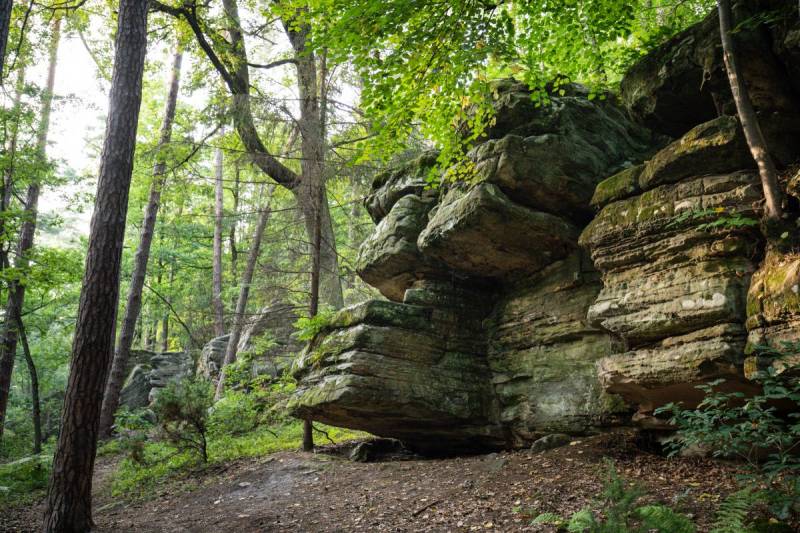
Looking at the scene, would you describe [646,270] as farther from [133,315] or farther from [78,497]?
[133,315]

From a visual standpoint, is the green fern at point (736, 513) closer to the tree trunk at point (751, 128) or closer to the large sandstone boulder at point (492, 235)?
the tree trunk at point (751, 128)

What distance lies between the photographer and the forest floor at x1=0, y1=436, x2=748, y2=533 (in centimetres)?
543

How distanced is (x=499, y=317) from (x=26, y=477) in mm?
12205

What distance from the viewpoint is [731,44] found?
5.85 m

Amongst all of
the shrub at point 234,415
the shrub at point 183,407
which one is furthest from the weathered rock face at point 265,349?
the shrub at point 183,407

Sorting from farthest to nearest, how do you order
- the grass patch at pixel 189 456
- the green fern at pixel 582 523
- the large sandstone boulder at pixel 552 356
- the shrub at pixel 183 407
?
the shrub at pixel 183 407 < the grass patch at pixel 189 456 < the large sandstone boulder at pixel 552 356 < the green fern at pixel 582 523

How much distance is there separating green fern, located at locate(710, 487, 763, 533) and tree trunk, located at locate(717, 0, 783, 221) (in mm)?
3224

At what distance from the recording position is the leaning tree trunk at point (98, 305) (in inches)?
272

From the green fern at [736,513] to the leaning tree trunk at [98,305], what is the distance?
742cm

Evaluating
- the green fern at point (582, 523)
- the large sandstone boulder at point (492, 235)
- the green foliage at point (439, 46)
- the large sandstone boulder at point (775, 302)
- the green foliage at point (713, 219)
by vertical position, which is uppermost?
the green foliage at point (439, 46)


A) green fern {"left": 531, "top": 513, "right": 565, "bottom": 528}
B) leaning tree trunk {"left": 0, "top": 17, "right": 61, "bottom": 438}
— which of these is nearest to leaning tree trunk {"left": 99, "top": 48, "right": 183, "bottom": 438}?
leaning tree trunk {"left": 0, "top": 17, "right": 61, "bottom": 438}

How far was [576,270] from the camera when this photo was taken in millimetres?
8578

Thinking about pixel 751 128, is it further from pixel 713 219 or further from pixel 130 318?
pixel 130 318

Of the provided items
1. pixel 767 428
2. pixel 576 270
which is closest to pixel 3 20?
pixel 576 270
